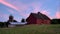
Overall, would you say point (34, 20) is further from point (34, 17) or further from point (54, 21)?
point (54, 21)

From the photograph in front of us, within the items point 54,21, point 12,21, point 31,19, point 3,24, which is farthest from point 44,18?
point 3,24

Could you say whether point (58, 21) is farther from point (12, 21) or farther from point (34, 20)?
point (12, 21)

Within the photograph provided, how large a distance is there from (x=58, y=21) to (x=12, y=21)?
13488 millimetres

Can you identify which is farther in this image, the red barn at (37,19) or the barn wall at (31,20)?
the red barn at (37,19)

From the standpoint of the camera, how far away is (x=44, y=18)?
171 ft

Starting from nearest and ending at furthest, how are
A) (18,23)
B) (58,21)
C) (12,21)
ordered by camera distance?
(18,23), (12,21), (58,21)

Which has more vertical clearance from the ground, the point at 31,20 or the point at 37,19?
the point at 37,19

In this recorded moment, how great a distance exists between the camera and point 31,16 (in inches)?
2004

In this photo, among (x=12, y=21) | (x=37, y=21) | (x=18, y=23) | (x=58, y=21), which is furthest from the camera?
(x=37, y=21)

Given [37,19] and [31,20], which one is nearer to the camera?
[37,19]

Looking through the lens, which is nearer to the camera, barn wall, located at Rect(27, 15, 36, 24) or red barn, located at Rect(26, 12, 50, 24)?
barn wall, located at Rect(27, 15, 36, 24)

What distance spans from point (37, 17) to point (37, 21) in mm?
1975

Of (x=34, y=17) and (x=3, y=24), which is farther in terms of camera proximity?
(x=34, y=17)

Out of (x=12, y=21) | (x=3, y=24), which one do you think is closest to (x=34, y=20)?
(x=12, y=21)
